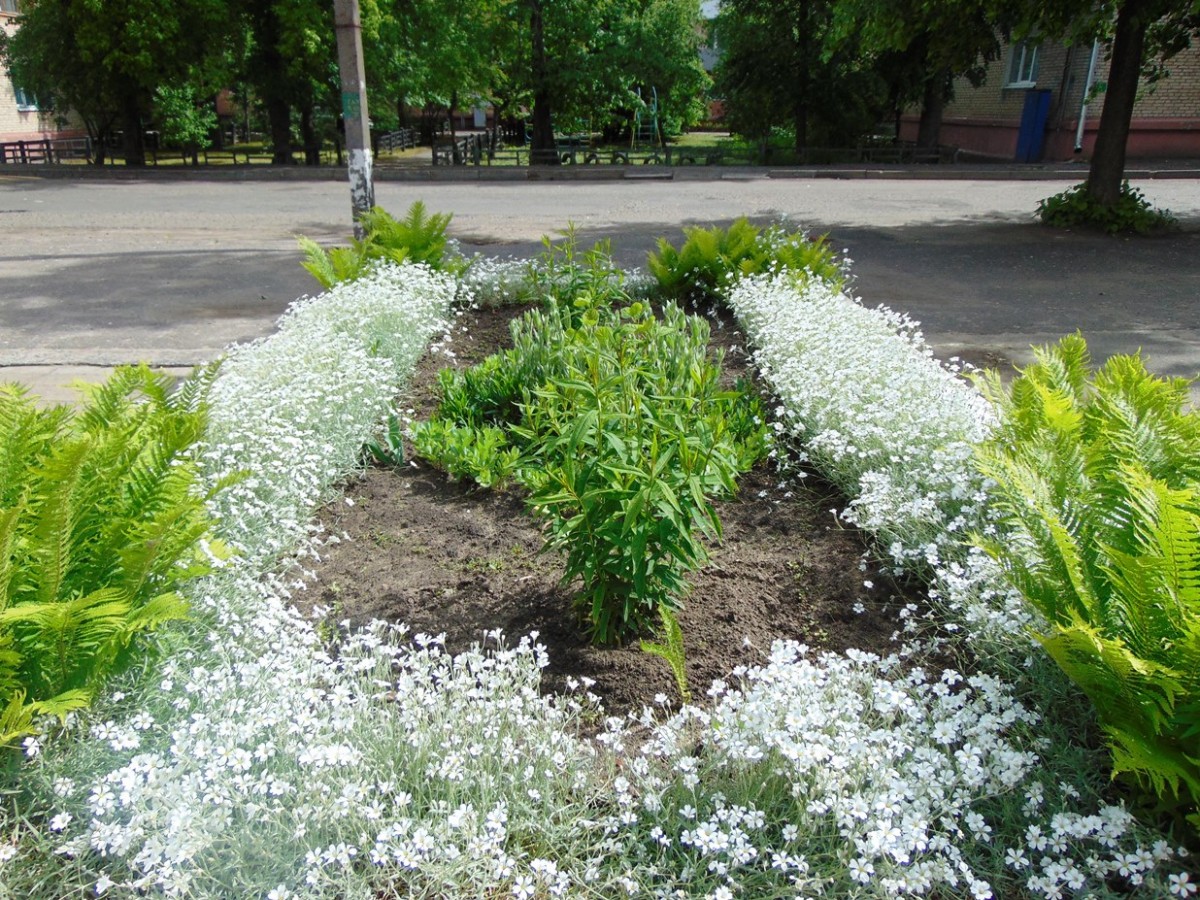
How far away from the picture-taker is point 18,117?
34531mm

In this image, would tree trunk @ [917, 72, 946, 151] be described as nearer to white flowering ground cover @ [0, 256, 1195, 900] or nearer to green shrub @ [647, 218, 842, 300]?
green shrub @ [647, 218, 842, 300]

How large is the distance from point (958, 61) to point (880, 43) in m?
1.18

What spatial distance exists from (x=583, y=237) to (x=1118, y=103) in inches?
300

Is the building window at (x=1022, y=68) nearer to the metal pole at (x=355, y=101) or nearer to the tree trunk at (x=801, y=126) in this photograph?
the tree trunk at (x=801, y=126)

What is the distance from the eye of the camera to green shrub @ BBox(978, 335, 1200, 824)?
2010 millimetres

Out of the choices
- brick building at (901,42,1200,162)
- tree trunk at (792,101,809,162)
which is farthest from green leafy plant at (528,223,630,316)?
brick building at (901,42,1200,162)

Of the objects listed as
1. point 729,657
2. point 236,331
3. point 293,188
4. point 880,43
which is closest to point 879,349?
point 729,657

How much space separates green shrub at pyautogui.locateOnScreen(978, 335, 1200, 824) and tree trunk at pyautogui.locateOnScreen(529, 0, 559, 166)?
926 inches

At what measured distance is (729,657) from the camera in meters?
3.09

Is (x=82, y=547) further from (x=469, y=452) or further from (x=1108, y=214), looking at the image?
(x=1108, y=214)

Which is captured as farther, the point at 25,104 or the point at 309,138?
the point at 25,104

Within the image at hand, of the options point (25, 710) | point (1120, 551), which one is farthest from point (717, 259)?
point (25, 710)

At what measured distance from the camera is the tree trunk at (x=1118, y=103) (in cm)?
1184

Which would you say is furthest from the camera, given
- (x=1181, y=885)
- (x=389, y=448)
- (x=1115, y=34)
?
(x=1115, y=34)
